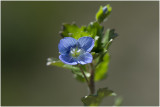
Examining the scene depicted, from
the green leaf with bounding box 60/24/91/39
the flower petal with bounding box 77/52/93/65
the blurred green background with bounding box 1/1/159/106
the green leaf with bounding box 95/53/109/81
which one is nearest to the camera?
the flower petal with bounding box 77/52/93/65

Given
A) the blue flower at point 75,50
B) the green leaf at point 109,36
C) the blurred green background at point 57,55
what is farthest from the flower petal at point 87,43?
the blurred green background at point 57,55

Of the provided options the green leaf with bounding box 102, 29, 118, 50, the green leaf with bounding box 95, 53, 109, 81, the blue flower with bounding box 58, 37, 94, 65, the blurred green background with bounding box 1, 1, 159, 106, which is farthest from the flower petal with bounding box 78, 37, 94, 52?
the blurred green background with bounding box 1, 1, 159, 106

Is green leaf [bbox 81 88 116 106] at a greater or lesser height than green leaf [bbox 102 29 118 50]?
lesser

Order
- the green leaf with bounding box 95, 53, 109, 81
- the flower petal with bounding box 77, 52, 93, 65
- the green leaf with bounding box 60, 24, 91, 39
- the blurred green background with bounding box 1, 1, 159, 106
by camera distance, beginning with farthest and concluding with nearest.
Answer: the blurred green background with bounding box 1, 1, 159, 106 < the green leaf with bounding box 95, 53, 109, 81 < the green leaf with bounding box 60, 24, 91, 39 < the flower petal with bounding box 77, 52, 93, 65

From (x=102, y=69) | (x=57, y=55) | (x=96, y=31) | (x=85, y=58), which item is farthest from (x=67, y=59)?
(x=57, y=55)

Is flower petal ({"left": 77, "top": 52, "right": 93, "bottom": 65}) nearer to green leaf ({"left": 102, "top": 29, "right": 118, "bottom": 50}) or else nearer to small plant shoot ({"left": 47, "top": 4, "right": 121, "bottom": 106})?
small plant shoot ({"left": 47, "top": 4, "right": 121, "bottom": 106})

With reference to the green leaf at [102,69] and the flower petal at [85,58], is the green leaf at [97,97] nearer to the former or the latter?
the flower petal at [85,58]
